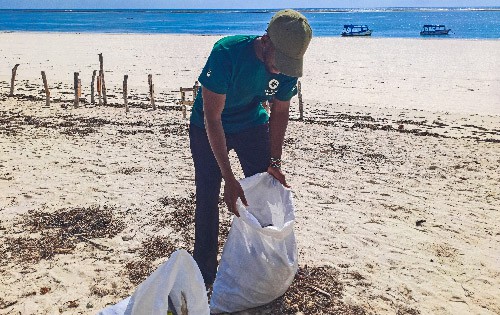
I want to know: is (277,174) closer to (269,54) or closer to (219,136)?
(219,136)

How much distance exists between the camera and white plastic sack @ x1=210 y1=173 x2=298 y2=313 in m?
2.83

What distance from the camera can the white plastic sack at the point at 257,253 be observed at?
2.83m

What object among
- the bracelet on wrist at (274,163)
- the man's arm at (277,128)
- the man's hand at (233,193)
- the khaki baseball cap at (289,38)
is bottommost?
the man's hand at (233,193)

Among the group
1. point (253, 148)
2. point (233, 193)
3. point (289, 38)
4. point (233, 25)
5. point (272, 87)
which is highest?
point (233, 25)

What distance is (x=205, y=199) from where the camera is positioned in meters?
3.05

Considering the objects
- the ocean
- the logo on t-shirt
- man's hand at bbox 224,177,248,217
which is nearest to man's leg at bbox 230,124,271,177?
the logo on t-shirt

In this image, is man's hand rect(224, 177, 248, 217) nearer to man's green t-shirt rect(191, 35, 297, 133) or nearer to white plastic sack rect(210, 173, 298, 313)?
white plastic sack rect(210, 173, 298, 313)

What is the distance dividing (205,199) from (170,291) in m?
0.92

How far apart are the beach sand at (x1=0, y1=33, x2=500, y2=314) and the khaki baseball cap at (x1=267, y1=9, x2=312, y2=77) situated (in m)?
1.78

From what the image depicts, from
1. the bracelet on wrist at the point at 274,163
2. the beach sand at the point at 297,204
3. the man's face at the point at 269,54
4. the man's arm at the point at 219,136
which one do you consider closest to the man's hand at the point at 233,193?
the man's arm at the point at 219,136

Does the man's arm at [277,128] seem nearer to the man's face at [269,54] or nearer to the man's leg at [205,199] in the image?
the man's leg at [205,199]

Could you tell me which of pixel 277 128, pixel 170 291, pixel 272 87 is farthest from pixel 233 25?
pixel 170 291

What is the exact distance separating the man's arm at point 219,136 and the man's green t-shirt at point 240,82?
2.1 inches

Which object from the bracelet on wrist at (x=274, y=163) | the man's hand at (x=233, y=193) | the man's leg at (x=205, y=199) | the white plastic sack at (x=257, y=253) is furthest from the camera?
the bracelet on wrist at (x=274, y=163)
